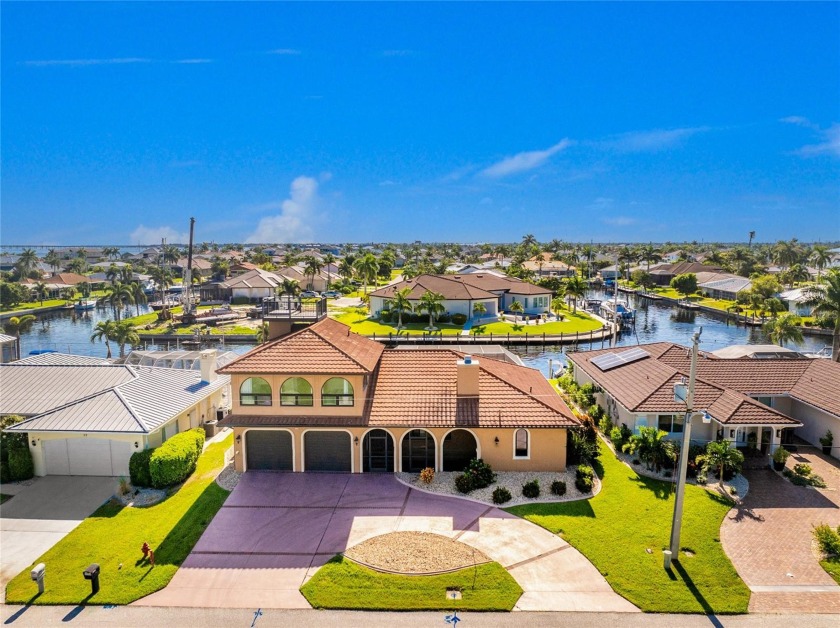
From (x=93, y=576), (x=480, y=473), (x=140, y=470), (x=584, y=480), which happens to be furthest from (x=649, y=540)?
(x=140, y=470)

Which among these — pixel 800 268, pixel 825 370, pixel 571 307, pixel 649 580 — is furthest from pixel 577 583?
pixel 800 268

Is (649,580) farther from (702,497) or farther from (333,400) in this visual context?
(333,400)

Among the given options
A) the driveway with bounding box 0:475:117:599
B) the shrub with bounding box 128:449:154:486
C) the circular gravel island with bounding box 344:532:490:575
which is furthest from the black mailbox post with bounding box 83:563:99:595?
the circular gravel island with bounding box 344:532:490:575

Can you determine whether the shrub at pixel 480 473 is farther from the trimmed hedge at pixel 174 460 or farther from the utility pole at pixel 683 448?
the trimmed hedge at pixel 174 460

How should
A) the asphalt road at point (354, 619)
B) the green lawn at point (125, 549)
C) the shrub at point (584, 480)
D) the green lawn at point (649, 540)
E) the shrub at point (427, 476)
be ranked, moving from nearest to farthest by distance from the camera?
the asphalt road at point (354, 619), the green lawn at point (649, 540), the green lawn at point (125, 549), the shrub at point (584, 480), the shrub at point (427, 476)

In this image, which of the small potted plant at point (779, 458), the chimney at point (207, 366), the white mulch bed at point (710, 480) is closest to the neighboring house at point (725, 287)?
the small potted plant at point (779, 458)

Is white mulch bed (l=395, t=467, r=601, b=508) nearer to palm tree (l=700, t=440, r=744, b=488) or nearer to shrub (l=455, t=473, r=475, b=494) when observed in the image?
shrub (l=455, t=473, r=475, b=494)

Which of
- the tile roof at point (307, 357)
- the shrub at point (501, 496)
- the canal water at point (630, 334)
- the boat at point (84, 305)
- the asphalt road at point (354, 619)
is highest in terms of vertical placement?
the tile roof at point (307, 357)
